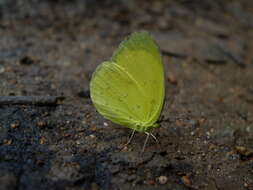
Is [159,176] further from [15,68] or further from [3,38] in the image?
[3,38]

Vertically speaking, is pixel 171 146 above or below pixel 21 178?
below

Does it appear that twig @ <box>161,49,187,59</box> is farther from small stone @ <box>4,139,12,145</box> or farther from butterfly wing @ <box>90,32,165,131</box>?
small stone @ <box>4,139,12,145</box>

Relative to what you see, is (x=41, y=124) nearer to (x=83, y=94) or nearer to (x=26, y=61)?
(x=83, y=94)

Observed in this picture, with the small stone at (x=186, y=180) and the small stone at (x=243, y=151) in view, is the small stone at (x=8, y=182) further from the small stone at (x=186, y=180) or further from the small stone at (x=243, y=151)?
the small stone at (x=243, y=151)

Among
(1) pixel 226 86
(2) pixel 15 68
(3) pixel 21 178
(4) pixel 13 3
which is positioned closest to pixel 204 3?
(1) pixel 226 86

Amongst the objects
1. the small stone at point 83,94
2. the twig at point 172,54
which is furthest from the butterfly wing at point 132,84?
the twig at point 172,54

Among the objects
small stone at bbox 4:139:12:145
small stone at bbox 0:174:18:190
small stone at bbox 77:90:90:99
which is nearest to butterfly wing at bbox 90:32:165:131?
small stone at bbox 77:90:90:99

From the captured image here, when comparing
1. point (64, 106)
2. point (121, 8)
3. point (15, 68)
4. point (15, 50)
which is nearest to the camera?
point (64, 106)
